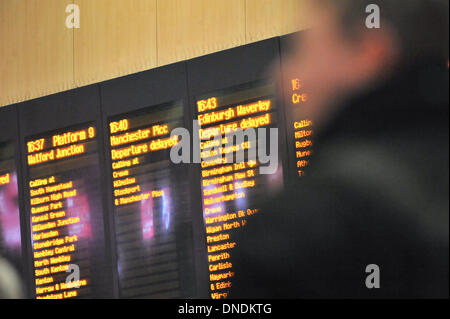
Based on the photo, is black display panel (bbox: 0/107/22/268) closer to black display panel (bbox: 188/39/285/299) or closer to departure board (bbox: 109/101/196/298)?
departure board (bbox: 109/101/196/298)

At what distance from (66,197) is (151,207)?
0.67 meters

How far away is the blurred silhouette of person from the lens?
2.61 metres

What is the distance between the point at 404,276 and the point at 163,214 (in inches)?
105

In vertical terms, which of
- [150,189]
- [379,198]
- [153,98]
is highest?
[153,98]

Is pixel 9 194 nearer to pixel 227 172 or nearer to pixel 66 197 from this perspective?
pixel 66 197

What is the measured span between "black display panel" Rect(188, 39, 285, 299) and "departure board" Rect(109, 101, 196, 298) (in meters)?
0.14

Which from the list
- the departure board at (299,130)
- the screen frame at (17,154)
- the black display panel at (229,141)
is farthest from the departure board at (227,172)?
the screen frame at (17,154)

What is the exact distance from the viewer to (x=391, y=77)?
3.20 m

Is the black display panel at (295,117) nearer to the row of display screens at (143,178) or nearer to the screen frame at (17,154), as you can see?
the row of display screens at (143,178)

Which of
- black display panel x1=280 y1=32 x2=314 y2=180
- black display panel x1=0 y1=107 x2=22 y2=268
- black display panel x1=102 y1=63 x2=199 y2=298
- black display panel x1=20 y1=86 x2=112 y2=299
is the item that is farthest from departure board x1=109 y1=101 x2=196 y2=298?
black display panel x1=0 y1=107 x2=22 y2=268

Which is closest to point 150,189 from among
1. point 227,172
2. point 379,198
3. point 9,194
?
point 227,172

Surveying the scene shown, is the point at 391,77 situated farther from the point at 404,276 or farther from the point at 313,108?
the point at 313,108

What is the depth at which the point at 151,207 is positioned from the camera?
518cm
